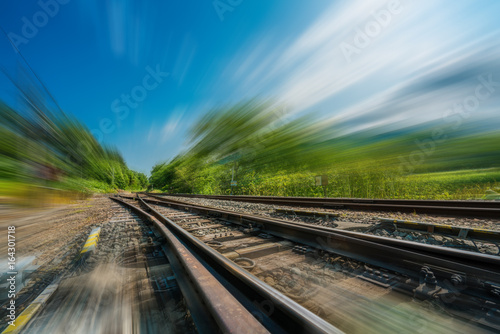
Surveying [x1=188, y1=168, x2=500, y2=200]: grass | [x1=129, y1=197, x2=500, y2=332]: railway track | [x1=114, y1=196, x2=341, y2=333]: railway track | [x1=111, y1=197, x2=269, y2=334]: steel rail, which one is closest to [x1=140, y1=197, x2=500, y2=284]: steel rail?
[x1=129, y1=197, x2=500, y2=332]: railway track

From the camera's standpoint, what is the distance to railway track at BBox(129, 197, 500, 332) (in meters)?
1.17

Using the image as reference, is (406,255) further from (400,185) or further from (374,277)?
(400,185)

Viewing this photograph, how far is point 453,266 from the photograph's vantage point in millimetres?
1535

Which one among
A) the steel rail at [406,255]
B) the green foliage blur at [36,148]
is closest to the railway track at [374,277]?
the steel rail at [406,255]

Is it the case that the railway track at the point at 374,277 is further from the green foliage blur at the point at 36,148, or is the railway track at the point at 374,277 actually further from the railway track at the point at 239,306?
the green foliage blur at the point at 36,148

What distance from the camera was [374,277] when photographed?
166 centimetres

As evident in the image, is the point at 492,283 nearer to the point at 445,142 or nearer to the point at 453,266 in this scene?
the point at 453,266

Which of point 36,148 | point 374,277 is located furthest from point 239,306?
point 36,148

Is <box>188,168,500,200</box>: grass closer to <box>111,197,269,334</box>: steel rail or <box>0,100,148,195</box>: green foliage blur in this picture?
<box>111,197,269,334</box>: steel rail

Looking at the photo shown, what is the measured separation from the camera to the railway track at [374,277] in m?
1.17

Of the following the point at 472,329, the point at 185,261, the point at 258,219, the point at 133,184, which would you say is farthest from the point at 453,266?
the point at 133,184

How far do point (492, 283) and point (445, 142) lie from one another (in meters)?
12.4

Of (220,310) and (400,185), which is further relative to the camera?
(400,185)

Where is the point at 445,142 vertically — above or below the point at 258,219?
above
